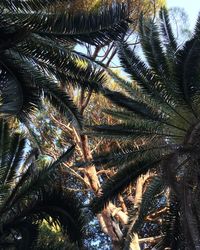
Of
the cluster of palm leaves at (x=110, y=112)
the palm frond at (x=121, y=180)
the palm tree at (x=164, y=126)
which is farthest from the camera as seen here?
the palm frond at (x=121, y=180)

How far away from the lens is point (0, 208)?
9883 mm

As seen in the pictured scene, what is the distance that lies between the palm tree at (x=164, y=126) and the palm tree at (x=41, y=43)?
63.6 inches

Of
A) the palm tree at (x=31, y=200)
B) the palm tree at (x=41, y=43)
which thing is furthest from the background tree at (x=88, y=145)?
the palm tree at (x=41, y=43)

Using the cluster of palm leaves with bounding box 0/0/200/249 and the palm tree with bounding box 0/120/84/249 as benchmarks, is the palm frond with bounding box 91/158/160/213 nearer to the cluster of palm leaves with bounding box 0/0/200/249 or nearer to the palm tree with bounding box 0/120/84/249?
the cluster of palm leaves with bounding box 0/0/200/249

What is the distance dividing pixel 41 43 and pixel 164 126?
3392 millimetres

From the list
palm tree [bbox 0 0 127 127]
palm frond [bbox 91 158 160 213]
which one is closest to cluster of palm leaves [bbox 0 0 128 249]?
palm tree [bbox 0 0 127 127]

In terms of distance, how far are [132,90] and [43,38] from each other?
340 cm

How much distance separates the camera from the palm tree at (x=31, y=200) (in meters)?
8.87

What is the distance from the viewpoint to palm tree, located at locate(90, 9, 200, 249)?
8.87m

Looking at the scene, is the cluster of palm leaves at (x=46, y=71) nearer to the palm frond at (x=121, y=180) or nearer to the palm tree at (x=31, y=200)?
the palm tree at (x=31, y=200)

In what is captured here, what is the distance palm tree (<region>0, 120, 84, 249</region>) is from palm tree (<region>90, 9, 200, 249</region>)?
48.5 inches

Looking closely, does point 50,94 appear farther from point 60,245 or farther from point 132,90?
point 60,245

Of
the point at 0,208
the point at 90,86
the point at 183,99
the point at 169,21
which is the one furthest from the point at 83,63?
the point at 0,208

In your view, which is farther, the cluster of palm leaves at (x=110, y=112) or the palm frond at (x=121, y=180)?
the palm frond at (x=121, y=180)
